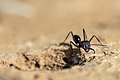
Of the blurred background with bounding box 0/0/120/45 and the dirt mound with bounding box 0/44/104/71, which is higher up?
the blurred background with bounding box 0/0/120/45

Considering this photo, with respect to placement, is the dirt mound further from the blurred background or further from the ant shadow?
the blurred background

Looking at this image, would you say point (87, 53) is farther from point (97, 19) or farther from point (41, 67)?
point (97, 19)

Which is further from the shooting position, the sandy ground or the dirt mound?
the dirt mound

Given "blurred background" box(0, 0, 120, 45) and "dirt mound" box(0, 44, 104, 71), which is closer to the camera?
"dirt mound" box(0, 44, 104, 71)

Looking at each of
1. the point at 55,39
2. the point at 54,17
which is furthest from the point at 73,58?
the point at 54,17

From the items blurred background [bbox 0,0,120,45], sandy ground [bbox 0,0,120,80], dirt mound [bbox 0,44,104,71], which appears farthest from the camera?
blurred background [bbox 0,0,120,45]

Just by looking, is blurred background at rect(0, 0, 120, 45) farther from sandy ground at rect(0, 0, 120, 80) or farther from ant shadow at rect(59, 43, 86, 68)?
ant shadow at rect(59, 43, 86, 68)

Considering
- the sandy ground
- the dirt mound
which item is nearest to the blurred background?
the sandy ground

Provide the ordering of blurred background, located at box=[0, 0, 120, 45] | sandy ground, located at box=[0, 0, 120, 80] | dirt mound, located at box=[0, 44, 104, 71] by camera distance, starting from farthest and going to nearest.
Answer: blurred background, located at box=[0, 0, 120, 45], dirt mound, located at box=[0, 44, 104, 71], sandy ground, located at box=[0, 0, 120, 80]

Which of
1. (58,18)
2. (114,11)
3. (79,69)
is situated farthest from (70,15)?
(79,69)
